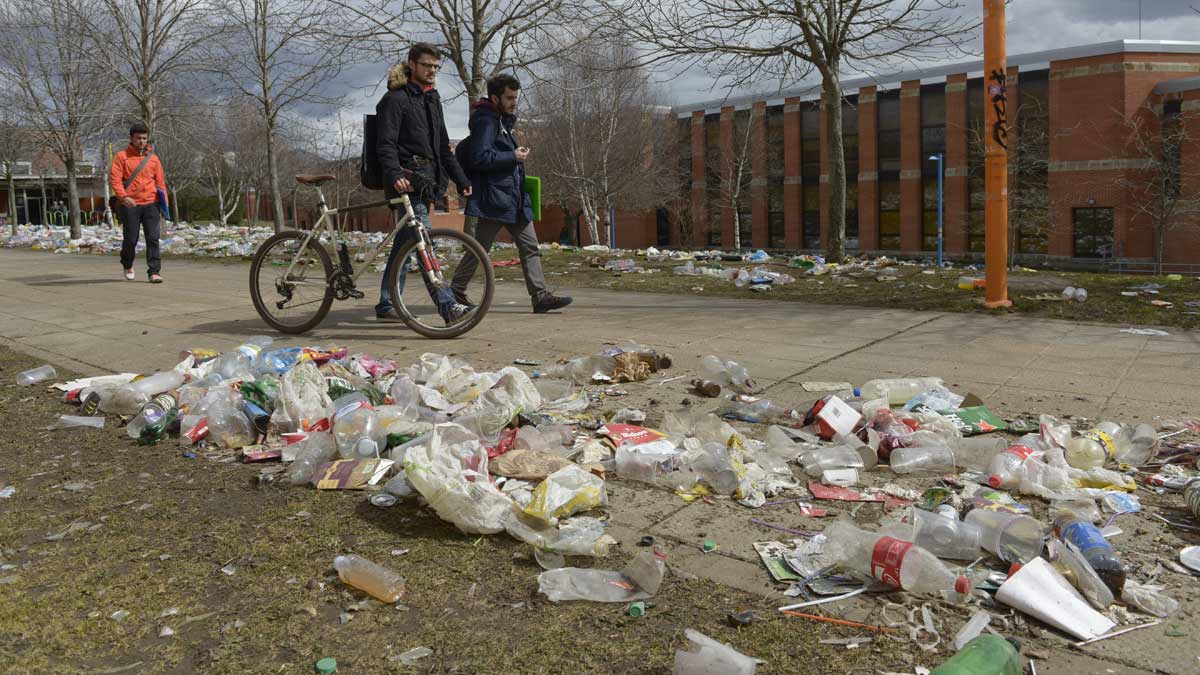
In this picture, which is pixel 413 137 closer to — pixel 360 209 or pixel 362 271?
pixel 360 209

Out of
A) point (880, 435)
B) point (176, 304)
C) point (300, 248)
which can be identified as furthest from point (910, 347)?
point (176, 304)

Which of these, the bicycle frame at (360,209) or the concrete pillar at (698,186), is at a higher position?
the concrete pillar at (698,186)

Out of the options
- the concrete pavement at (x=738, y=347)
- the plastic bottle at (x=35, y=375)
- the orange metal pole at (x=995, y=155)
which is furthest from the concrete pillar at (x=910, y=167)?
the plastic bottle at (x=35, y=375)

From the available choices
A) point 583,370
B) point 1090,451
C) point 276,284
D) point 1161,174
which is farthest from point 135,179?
point 1161,174

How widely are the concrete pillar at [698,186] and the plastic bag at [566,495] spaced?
53.3m

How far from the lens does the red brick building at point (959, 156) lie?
40.5 meters

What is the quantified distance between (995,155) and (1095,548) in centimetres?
553

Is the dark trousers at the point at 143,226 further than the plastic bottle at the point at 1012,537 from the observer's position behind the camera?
Yes

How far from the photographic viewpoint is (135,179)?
1064 centimetres

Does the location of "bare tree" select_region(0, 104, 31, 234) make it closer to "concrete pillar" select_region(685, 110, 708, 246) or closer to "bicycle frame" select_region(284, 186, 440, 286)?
"bicycle frame" select_region(284, 186, 440, 286)

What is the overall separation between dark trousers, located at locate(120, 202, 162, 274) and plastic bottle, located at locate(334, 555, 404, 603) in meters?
9.77

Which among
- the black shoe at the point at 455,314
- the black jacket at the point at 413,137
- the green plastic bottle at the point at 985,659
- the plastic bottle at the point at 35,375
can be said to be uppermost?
the black jacket at the point at 413,137

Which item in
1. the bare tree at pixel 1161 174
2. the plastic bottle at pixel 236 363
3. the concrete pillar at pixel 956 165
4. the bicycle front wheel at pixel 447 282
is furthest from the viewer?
the concrete pillar at pixel 956 165

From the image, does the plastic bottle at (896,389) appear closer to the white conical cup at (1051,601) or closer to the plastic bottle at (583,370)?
the plastic bottle at (583,370)
